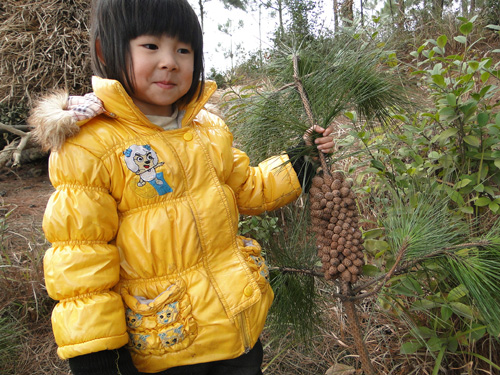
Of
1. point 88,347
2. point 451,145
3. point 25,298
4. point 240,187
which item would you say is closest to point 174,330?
point 88,347

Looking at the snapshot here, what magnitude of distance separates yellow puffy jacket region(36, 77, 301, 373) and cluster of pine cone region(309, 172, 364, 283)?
9.1 inches

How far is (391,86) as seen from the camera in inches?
40.0

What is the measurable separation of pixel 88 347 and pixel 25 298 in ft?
4.22

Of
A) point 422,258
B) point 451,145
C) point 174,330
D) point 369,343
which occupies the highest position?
point 451,145

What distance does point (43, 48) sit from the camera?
110 inches

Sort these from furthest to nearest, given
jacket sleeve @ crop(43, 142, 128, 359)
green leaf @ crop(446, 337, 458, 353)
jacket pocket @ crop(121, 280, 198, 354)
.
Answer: green leaf @ crop(446, 337, 458, 353)
jacket pocket @ crop(121, 280, 198, 354)
jacket sleeve @ crop(43, 142, 128, 359)

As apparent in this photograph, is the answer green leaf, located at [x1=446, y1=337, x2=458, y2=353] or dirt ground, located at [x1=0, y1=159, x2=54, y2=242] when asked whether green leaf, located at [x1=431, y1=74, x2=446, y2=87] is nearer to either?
green leaf, located at [x1=446, y1=337, x2=458, y2=353]

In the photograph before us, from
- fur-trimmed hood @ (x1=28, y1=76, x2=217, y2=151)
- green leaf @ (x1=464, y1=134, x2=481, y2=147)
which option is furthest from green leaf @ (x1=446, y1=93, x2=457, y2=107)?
fur-trimmed hood @ (x1=28, y1=76, x2=217, y2=151)

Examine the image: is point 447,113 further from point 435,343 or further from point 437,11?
point 437,11

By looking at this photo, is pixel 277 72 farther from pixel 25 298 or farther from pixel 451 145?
pixel 25 298

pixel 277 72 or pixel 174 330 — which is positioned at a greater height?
pixel 277 72

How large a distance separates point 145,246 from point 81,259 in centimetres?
15

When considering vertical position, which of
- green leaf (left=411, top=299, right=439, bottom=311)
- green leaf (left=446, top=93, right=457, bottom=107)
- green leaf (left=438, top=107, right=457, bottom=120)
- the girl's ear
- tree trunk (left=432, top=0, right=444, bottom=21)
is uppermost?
tree trunk (left=432, top=0, right=444, bottom=21)

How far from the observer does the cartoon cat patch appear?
37.1 inches
